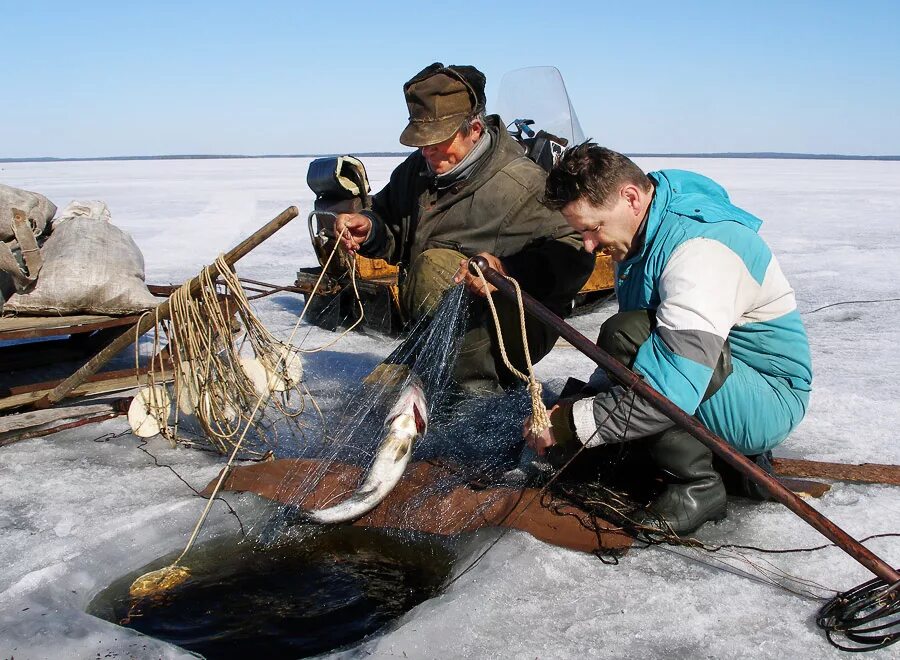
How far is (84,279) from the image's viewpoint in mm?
4211

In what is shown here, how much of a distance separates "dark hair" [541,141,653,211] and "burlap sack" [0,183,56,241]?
3.10 metres

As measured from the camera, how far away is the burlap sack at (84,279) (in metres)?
4.17

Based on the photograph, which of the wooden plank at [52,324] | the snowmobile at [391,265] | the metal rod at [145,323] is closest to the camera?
the metal rod at [145,323]

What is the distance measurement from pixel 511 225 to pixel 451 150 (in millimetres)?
467

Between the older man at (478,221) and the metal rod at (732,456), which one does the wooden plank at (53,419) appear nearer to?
the older man at (478,221)

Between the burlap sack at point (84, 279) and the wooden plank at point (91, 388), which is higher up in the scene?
the burlap sack at point (84, 279)

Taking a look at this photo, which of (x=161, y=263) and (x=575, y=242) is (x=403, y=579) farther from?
(x=161, y=263)

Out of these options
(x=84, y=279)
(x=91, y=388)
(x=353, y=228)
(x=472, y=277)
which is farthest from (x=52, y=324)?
(x=472, y=277)

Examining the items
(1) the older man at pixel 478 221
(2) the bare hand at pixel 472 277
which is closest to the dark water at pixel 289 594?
(2) the bare hand at pixel 472 277


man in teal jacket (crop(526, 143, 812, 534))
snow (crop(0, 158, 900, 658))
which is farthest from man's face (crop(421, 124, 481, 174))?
snow (crop(0, 158, 900, 658))

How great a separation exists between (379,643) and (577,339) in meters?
1.13

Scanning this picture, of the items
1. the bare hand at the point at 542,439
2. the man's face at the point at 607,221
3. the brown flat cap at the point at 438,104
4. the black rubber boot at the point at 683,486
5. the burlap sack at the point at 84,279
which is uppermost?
the brown flat cap at the point at 438,104

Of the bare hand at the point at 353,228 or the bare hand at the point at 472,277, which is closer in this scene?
the bare hand at the point at 472,277

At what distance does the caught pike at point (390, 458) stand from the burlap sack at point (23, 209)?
7.98ft
